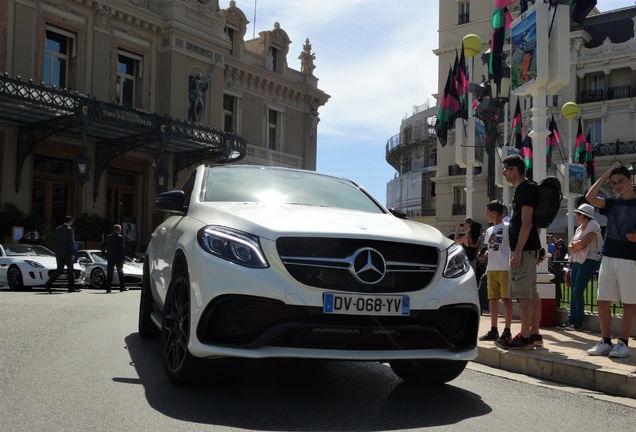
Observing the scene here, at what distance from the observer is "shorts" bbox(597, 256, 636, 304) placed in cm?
607

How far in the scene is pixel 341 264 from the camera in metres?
4.22

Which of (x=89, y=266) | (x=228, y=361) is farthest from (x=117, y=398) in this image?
(x=89, y=266)

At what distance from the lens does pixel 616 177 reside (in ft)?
20.4

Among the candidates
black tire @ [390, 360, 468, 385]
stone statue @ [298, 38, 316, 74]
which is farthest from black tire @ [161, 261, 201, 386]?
stone statue @ [298, 38, 316, 74]

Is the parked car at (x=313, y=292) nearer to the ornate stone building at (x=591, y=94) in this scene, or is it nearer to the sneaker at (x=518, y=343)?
the sneaker at (x=518, y=343)

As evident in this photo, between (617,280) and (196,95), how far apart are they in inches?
1075

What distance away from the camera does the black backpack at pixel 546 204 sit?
653cm

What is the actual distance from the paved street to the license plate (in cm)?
62

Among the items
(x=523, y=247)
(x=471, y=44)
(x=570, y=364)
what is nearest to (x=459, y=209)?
(x=471, y=44)

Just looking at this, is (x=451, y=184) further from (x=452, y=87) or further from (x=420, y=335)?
(x=420, y=335)

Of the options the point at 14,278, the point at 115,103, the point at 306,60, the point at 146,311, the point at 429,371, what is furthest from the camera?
the point at 306,60

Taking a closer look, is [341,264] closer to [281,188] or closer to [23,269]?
[281,188]

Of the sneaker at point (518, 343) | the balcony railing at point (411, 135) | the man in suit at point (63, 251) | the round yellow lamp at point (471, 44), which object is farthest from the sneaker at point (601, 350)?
the balcony railing at point (411, 135)

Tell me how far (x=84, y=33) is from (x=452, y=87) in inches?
601
